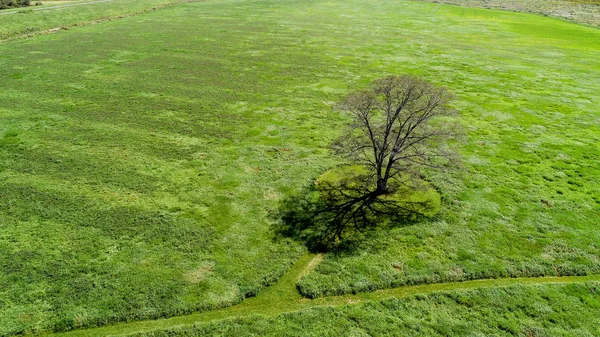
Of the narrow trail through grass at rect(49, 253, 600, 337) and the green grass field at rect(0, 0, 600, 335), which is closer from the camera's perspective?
the narrow trail through grass at rect(49, 253, 600, 337)

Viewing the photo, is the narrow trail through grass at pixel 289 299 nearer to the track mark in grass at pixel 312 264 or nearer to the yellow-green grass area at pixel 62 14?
the track mark in grass at pixel 312 264

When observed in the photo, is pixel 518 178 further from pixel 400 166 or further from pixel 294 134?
pixel 294 134

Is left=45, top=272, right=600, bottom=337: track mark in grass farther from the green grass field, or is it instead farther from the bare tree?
the bare tree

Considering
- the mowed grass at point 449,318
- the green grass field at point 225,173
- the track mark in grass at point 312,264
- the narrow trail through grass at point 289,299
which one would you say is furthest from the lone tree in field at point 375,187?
the mowed grass at point 449,318

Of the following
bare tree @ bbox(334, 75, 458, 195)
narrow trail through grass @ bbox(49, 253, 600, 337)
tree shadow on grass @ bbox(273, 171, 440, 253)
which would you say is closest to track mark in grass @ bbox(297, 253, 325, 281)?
narrow trail through grass @ bbox(49, 253, 600, 337)

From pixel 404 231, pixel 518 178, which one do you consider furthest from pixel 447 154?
pixel 518 178
